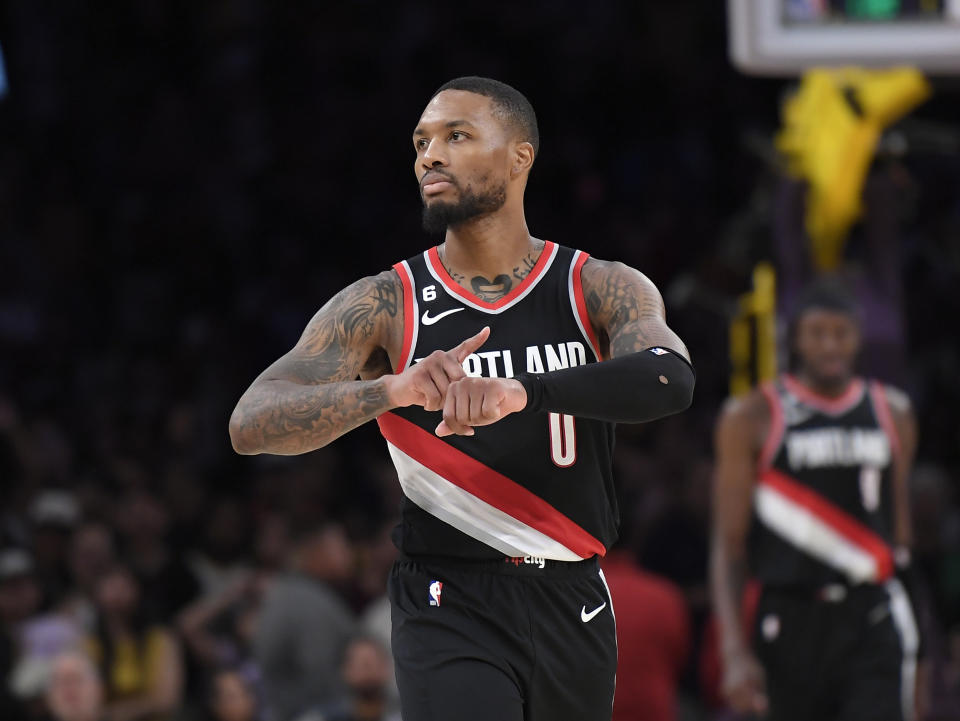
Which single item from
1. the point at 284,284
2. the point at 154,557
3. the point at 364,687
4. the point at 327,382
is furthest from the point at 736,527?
the point at 284,284

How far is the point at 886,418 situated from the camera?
637 centimetres

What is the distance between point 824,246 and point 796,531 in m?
2.12

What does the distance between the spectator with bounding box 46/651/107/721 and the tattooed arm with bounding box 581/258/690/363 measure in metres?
4.89

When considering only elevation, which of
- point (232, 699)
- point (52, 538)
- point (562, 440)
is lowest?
point (232, 699)

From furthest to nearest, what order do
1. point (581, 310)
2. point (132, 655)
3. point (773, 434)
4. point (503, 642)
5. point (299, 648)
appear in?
point (132, 655)
point (299, 648)
point (773, 434)
point (581, 310)
point (503, 642)

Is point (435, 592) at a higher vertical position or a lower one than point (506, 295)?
lower

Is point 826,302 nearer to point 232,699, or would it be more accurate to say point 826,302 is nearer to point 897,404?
point 897,404

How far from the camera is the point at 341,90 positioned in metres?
14.3

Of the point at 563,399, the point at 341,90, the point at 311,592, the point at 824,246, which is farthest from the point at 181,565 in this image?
the point at 563,399

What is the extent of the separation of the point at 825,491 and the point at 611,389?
2972 mm

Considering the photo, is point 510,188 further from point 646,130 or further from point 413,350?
point 646,130

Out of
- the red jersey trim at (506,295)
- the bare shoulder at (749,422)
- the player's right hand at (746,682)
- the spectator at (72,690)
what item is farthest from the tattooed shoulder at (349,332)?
the spectator at (72,690)

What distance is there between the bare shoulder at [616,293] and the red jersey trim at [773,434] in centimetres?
249

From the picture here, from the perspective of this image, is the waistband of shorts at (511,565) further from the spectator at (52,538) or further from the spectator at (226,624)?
the spectator at (52,538)
